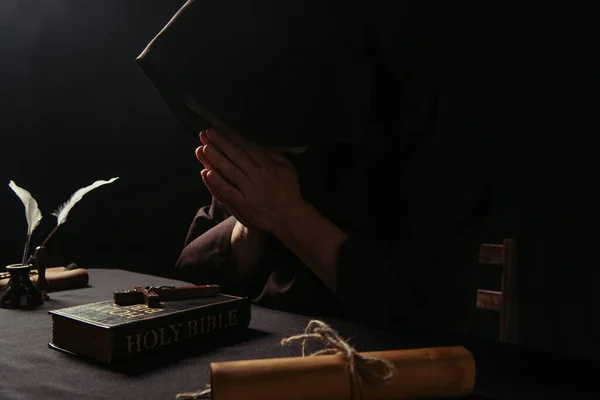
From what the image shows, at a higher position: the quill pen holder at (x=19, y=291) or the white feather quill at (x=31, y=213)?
the white feather quill at (x=31, y=213)

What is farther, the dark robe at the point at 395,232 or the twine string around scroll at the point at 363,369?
the dark robe at the point at 395,232

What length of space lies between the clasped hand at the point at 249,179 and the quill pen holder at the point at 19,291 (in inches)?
19.1

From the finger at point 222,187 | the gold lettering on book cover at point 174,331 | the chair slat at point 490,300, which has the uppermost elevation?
the finger at point 222,187

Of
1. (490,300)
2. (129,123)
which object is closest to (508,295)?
(490,300)

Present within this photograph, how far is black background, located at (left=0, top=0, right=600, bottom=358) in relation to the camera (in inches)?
64.8

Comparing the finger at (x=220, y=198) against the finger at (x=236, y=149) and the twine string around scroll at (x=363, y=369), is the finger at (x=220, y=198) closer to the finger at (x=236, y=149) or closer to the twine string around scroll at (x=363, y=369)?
the finger at (x=236, y=149)

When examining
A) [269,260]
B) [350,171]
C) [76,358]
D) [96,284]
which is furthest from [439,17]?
[76,358]

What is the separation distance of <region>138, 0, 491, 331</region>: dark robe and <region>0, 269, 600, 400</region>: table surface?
14 cm

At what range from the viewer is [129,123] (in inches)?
91.5

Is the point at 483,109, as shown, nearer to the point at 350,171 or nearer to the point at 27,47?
the point at 350,171

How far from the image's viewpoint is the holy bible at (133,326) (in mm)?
719

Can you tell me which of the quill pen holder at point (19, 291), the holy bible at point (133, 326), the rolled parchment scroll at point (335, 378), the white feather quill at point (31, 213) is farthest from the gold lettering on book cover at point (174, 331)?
the white feather quill at point (31, 213)

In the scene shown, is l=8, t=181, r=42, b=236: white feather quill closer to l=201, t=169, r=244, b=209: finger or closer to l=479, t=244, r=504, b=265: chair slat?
l=201, t=169, r=244, b=209: finger

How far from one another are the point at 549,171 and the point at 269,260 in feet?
3.12
